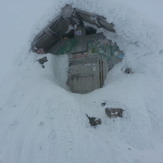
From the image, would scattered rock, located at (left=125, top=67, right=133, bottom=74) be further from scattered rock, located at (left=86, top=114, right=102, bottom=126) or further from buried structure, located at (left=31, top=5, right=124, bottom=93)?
scattered rock, located at (left=86, top=114, right=102, bottom=126)

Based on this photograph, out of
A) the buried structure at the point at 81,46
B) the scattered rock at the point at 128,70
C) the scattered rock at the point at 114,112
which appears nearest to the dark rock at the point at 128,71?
the scattered rock at the point at 128,70

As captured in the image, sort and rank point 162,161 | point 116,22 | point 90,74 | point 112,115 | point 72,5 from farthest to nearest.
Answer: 1. point 90,74
2. point 72,5
3. point 116,22
4. point 112,115
5. point 162,161

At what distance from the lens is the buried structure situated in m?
7.04

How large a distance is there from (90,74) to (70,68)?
0.85 metres

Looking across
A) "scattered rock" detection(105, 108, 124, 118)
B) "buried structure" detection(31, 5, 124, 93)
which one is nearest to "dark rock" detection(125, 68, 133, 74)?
"buried structure" detection(31, 5, 124, 93)

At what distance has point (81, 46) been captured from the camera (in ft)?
25.3

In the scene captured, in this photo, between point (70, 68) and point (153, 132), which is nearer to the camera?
point (153, 132)

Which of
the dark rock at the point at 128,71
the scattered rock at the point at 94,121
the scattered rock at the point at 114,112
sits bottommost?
the scattered rock at the point at 94,121

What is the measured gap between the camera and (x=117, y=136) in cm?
527

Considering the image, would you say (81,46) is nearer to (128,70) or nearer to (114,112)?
(128,70)

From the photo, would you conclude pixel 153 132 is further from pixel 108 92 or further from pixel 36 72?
pixel 36 72

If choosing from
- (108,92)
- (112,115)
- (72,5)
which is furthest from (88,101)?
(72,5)

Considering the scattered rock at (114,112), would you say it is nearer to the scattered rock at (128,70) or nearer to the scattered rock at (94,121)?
the scattered rock at (94,121)

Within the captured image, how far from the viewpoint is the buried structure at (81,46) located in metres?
7.04
